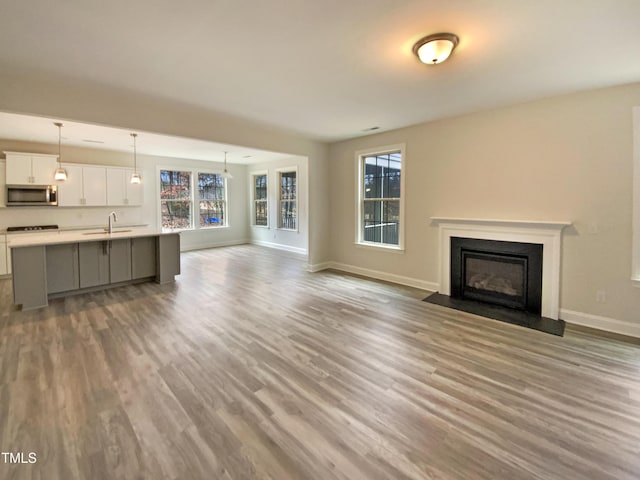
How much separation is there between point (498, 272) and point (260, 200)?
7.37 metres

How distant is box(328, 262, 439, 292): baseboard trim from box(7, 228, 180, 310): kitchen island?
130 inches

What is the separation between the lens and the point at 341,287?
516 centimetres

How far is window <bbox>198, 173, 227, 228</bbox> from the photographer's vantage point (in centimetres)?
913

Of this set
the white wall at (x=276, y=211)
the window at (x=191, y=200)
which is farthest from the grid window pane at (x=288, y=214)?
the window at (x=191, y=200)

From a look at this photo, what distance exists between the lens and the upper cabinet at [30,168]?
570 centimetres

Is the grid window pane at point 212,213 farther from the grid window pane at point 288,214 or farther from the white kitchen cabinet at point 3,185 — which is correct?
the white kitchen cabinet at point 3,185

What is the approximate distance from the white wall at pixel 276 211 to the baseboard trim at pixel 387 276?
66.1 inches

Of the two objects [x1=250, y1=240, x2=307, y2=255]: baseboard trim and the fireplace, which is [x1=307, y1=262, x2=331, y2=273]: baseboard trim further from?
the fireplace

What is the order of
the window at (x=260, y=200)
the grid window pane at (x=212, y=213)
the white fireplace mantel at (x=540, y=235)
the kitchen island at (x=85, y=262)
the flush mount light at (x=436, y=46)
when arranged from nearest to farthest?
the flush mount light at (x=436, y=46), the white fireplace mantel at (x=540, y=235), the kitchen island at (x=85, y=262), the grid window pane at (x=212, y=213), the window at (x=260, y=200)

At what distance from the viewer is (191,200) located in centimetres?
892

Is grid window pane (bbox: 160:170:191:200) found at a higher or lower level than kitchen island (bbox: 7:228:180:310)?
higher

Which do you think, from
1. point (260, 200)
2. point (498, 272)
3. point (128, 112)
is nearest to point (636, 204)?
point (498, 272)

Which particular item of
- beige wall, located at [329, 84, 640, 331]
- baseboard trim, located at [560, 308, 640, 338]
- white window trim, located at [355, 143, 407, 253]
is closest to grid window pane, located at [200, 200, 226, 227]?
white window trim, located at [355, 143, 407, 253]

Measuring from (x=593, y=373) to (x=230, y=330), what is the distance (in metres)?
3.49
